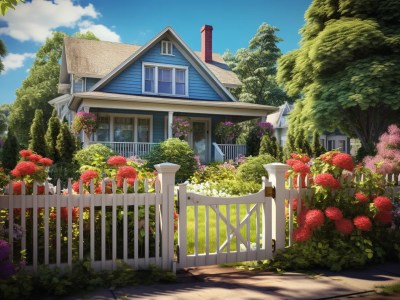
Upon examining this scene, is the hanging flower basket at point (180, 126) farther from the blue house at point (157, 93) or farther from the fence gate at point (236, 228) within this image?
the fence gate at point (236, 228)

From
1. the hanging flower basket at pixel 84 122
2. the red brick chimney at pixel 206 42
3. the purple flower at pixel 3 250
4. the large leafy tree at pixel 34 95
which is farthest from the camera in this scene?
the large leafy tree at pixel 34 95

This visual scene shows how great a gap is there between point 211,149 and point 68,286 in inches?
620

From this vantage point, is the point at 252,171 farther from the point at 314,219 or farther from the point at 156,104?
the point at 314,219

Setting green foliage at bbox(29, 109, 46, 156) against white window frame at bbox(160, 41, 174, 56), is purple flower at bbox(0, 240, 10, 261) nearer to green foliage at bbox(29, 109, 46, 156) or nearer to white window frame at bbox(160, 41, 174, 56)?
green foliage at bbox(29, 109, 46, 156)

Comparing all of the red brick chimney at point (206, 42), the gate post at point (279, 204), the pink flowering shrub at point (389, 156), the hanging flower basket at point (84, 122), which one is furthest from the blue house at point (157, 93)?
the gate post at point (279, 204)

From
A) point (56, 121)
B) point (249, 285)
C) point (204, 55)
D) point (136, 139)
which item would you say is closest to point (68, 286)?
point (249, 285)

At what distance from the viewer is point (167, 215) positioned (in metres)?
4.53

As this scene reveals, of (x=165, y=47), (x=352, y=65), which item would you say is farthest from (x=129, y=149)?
(x=352, y=65)

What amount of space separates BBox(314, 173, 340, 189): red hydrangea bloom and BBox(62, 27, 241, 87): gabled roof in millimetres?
15168

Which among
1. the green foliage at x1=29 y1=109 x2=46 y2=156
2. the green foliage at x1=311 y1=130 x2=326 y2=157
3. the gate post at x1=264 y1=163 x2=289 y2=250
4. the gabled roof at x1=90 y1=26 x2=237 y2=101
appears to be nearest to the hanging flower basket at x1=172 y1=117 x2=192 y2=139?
the gabled roof at x1=90 y1=26 x2=237 y2=101

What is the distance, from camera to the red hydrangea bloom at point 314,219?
4.70m

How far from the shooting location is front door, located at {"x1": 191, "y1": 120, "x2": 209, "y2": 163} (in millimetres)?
19516

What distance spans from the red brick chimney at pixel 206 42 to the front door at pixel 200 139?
5850mm

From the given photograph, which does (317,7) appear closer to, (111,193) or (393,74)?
(393,74)
